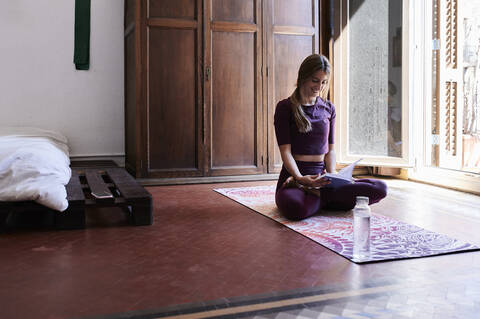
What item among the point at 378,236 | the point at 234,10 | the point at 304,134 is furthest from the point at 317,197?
the point at 234,10

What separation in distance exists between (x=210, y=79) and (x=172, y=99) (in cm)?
44

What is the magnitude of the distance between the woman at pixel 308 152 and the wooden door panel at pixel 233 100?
5.84 ft

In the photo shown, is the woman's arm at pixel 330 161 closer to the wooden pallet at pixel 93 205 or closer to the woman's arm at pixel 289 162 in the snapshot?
the woman's arm at pixel 289 162

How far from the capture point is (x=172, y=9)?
4914 mm

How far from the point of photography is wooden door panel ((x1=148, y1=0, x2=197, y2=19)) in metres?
4.86

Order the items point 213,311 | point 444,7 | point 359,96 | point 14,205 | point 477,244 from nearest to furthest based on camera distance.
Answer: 1. point 213,311
2. point 477,244
3. point 14,205
4. point 444,7
5. point 359,96

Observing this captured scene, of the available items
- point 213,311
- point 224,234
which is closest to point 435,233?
point 224,234

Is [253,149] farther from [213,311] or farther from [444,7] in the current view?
[213,311]

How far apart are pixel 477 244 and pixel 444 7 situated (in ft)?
9.88

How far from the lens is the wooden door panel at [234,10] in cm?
506

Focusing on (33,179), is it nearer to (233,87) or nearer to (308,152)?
(308,152)

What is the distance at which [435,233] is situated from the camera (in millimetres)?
2840

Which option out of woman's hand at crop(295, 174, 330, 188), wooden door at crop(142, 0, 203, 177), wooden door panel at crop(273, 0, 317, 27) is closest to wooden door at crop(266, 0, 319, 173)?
wooden door panel at crop(273, 0, 317, 27)

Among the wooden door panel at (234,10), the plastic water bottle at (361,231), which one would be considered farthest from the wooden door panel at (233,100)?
the plastic water bottle at (361,231)
